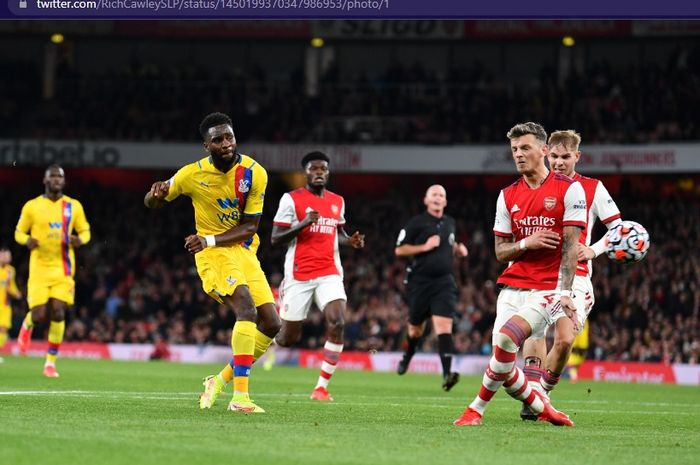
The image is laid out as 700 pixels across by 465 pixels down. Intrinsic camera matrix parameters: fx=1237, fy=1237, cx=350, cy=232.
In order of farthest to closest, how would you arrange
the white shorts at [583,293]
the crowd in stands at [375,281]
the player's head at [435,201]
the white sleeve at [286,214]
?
the crowd in stands at [375,281] → the player's head at [435,201] → the white sleeve at [286,214] → the white shorts at [583,293]

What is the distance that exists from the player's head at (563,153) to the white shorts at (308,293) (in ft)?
11.9

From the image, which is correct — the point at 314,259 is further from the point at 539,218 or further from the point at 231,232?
the point at 539,218

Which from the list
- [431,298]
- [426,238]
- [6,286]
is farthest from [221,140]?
[6,286]

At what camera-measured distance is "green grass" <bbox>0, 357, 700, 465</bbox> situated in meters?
7.52

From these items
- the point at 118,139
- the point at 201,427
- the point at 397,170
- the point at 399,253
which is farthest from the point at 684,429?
the point at 118,139

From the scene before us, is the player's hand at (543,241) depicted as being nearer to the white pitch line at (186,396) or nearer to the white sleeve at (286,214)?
the white pitch line at (186,396)

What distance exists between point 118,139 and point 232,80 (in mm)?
4790

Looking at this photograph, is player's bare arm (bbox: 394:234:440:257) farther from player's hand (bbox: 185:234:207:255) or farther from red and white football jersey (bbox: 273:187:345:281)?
player's hand (bbox: 185:234:207:255)

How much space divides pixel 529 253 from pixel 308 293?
4922mm

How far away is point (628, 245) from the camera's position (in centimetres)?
1046

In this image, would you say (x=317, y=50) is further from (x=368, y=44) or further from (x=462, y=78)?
(x=462, y=78)

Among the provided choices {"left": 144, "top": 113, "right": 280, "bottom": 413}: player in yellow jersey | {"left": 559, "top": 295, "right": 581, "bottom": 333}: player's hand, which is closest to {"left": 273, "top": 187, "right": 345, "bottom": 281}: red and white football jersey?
{"left": 144, "top": 113, "right": 280, "bottom": 413}: player in yellow jersey

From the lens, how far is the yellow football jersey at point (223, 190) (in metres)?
11.1

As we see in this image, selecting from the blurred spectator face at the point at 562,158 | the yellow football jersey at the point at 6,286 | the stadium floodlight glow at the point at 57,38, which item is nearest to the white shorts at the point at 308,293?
the blurred spectator face at the point at 562,158
